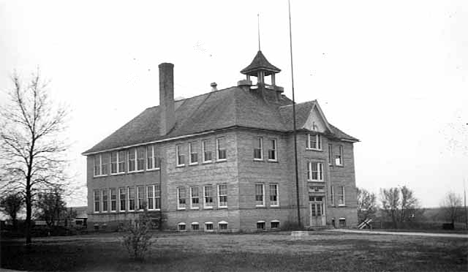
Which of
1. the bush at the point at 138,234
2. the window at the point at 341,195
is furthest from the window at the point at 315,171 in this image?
the bush at the point at 138,234

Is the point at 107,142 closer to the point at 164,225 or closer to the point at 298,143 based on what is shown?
the point at 164,225

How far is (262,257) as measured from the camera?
854 inches

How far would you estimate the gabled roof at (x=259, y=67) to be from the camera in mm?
51062

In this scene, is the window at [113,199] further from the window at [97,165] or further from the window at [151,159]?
the window at [151,159]

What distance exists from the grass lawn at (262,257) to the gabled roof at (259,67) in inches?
960

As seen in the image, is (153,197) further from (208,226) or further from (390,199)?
(390,199)

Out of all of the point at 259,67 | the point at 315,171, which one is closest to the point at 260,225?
the point at 315,171

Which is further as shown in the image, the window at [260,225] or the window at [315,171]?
the window at [315,171]

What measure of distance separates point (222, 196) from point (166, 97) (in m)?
11.5

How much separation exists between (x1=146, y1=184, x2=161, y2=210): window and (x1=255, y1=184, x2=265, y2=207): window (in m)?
10.3

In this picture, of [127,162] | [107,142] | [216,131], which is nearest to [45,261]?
[216,131]

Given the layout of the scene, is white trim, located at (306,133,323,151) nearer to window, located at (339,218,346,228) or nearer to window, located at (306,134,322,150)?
window, located at (306,134,322,150)

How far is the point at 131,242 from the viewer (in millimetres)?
22656

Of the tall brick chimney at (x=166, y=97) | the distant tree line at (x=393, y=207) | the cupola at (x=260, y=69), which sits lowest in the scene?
the distant tree line at (x=393, y=207)
